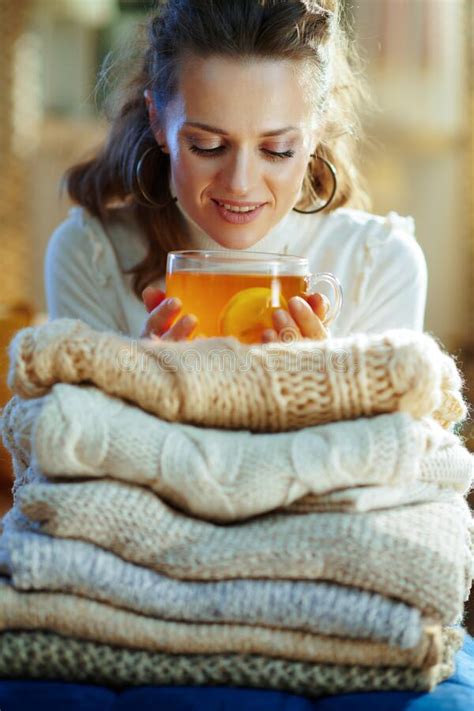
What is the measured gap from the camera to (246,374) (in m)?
0.77

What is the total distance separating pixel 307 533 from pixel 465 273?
349 centimetres

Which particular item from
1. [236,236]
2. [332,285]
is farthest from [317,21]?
[332,285]

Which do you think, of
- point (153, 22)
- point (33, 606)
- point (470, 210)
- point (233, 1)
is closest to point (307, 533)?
point (33, 606)

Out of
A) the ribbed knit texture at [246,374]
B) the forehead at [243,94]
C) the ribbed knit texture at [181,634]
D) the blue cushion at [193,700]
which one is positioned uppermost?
the forehead at [243,94]

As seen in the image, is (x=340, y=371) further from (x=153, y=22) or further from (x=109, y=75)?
(x=109, y=75)

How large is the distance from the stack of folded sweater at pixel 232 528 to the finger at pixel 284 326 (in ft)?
0.38

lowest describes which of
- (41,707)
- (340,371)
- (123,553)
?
(41,707)

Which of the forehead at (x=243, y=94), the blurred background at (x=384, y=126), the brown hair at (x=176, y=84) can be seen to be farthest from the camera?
the blurred background at (x=384, y=126)

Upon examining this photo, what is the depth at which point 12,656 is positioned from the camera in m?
0.75

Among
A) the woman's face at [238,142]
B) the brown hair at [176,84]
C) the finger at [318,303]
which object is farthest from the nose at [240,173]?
the finger at [318,303]

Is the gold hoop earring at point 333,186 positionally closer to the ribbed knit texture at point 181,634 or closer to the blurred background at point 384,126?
the ribbed knit texture at point 181,634

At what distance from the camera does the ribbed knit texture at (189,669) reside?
2.47ft

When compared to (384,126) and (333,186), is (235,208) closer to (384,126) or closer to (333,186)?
(333,186)

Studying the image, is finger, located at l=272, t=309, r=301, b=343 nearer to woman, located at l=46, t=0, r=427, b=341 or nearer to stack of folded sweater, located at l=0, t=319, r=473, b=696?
woman, located at l=46, t=0, r=427, b=341
